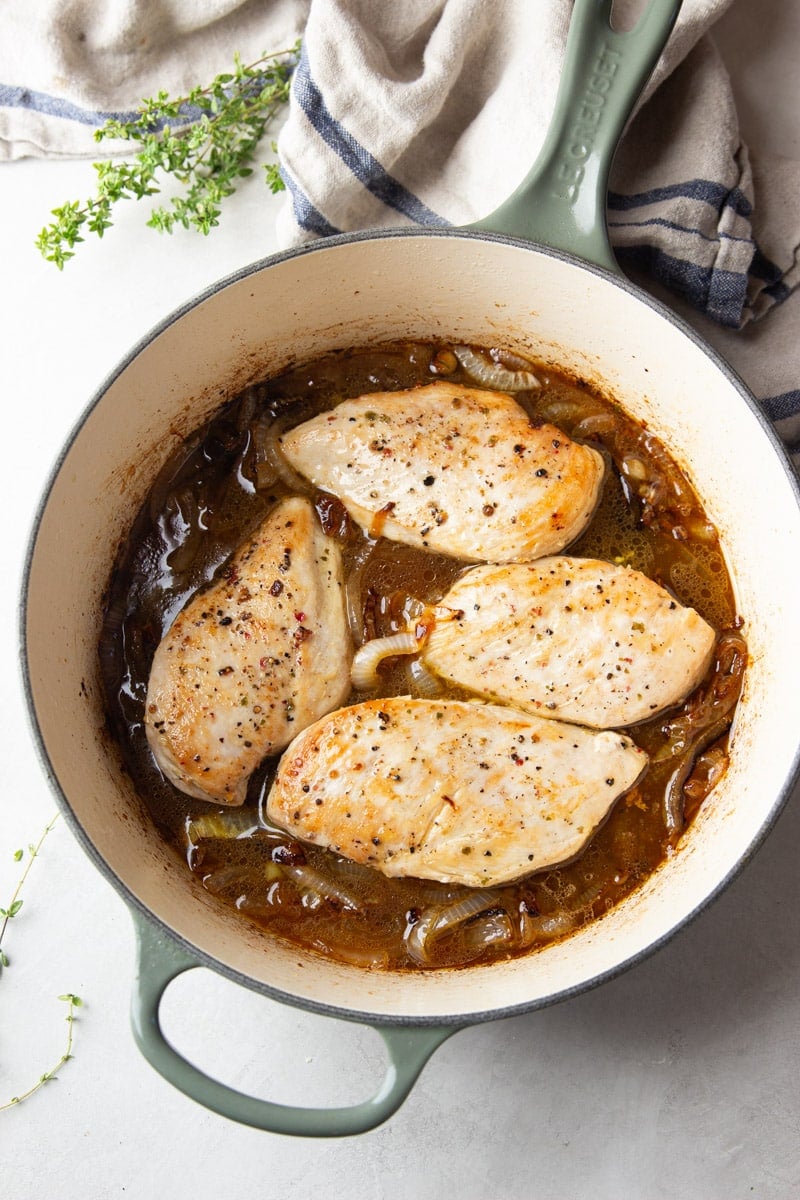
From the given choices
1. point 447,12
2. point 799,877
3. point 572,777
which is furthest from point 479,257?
point 799,877

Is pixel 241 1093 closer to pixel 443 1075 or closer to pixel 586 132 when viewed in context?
pixel 443 1075

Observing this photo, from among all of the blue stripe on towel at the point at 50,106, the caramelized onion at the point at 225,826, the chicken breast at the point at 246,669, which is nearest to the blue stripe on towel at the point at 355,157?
the blue stripe on towel at the point at 50,106

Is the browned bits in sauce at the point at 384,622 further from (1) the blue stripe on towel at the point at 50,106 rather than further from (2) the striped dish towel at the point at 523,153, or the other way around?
(1) the blue stripe on towel at the point at 50,106

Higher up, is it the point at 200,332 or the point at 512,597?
the point at 200,332

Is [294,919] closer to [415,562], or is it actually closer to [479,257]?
[415,562]

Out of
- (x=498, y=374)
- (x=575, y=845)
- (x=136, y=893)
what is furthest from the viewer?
(x=498, y=374)

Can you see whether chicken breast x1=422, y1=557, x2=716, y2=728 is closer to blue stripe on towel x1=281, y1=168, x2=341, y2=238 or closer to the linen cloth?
the linen cloth

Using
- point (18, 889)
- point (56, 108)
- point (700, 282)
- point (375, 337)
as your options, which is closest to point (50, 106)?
point (56, 108)
